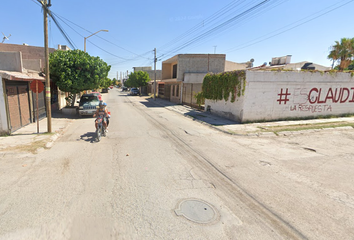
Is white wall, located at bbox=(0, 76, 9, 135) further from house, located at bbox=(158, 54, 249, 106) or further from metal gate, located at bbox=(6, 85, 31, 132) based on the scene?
house, located at bbox=(158, 54, 249, 106)

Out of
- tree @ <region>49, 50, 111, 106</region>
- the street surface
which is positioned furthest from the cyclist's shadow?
tree @ <region>49, 50, 111, 106</region>

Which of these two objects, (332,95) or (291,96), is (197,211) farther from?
(332,95)

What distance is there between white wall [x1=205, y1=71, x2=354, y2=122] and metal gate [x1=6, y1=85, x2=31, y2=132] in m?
12.0

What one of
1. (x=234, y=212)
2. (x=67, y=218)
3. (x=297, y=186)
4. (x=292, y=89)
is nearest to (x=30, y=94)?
(x=67, y=218)

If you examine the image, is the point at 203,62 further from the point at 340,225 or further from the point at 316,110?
the point at 340,225

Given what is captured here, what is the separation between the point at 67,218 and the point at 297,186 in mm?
4854

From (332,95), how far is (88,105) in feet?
57.2

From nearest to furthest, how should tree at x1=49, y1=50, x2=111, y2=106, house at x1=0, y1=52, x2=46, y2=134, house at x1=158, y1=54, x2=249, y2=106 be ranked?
house at x1=0, y1=52, x2=46, y2=134, tree at x1=49, y1=50, x2=111, y2=106, house at x1=158, y1=54, x2=249, y2=106

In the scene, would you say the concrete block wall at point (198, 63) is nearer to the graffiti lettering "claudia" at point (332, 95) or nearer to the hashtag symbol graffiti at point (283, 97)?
the hashtag symbol graffiti at point (283, 97)

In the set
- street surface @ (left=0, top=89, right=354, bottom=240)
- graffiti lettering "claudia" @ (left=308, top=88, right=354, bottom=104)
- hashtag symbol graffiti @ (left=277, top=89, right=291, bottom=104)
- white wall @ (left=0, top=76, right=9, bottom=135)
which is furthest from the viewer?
graffiti lettering "claudia" @ (left=308, top=88, right=354, bottom=104)

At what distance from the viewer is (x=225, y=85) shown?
43.0 ft

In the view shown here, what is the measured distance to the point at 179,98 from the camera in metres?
24.6

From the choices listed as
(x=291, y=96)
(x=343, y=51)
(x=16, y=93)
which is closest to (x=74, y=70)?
(x=16, y=93)

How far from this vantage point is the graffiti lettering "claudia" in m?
12.6
